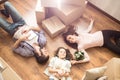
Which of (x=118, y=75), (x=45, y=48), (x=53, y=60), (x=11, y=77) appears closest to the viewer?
(x=118, y=75)

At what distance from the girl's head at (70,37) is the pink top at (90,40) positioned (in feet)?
0.24

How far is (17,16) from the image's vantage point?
7.43 ft

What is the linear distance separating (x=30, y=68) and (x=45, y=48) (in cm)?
30

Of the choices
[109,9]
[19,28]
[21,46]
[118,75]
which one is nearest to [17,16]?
[19,28]

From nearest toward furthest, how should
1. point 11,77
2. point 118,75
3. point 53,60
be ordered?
point 118,75 → point 11,77 → point 53,60

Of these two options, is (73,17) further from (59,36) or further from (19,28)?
(19,28)

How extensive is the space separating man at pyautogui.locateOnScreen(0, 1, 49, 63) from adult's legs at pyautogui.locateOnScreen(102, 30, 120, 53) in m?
0.71

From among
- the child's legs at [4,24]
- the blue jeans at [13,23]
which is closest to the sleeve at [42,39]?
the blue jeans at [13,23]

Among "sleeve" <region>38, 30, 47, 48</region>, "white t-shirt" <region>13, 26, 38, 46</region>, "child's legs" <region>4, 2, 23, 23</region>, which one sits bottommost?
"sleeve" <region>38, 30, 47, 48</region>

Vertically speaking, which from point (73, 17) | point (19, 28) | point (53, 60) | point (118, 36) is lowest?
point (118, 36)

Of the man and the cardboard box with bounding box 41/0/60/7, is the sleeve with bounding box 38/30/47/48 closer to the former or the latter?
the man

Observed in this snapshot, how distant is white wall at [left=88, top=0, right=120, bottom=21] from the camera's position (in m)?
2.29

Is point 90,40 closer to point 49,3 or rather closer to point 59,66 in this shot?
point 59,66

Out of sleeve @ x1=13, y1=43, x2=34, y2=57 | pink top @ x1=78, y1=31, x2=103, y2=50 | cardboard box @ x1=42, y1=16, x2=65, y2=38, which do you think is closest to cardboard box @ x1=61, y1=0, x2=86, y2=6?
cardboard box @ x1=42, y1=16, x2=65, y2=38
